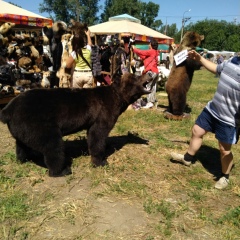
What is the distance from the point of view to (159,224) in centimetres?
320

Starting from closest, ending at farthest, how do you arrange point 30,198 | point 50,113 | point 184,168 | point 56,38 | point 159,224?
point 159,224, point 30,198, point 50,113, point 184,168, point 56,38

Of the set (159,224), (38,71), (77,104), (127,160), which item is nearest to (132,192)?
(159,224)

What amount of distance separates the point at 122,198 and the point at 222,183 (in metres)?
1.59

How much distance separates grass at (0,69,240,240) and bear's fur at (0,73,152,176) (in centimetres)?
37

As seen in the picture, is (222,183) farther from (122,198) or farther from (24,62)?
(24,62)

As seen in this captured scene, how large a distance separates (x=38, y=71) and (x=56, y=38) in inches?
53.4

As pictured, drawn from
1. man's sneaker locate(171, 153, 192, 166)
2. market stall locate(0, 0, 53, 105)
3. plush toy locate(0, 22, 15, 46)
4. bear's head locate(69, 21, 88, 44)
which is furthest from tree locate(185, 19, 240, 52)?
man's sneaker locate(171, 153, 192, 166)

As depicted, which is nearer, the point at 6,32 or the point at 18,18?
the point at 6,32

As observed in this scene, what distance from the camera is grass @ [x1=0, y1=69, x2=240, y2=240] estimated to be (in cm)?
305

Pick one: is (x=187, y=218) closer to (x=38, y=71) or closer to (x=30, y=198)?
(x=30, y=198)

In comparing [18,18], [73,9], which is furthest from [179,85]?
[73,9]

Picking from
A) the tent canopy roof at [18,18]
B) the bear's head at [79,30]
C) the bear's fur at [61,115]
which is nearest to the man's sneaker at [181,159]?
the bear's fur at [61,115]

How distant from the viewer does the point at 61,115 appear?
13.2 feet

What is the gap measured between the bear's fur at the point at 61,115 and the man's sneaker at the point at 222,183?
190 cm
